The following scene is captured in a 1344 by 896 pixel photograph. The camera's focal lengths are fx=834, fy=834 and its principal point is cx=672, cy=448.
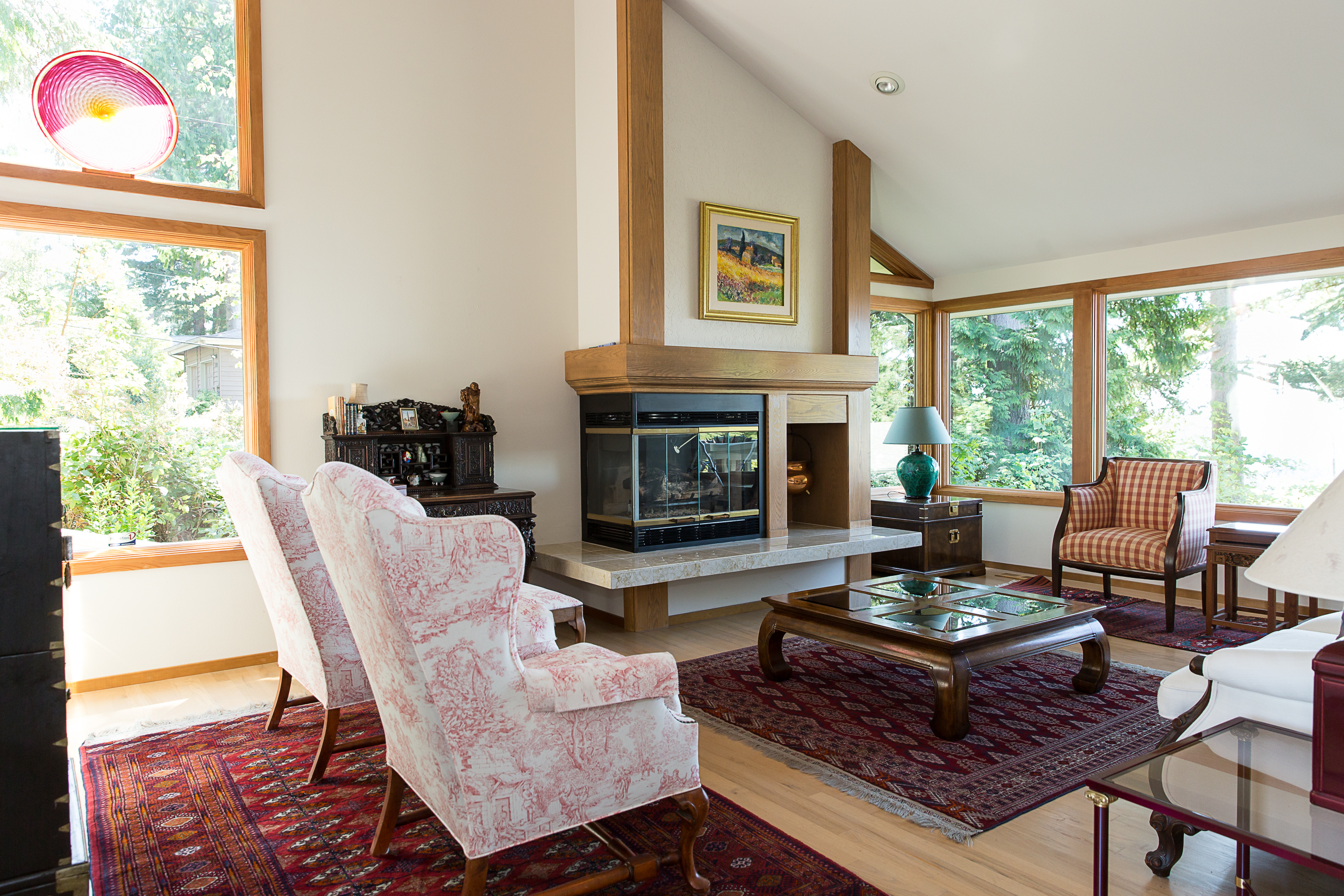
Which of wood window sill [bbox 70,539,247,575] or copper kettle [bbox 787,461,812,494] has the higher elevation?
copper kettle [bbox 787,461,812,494]

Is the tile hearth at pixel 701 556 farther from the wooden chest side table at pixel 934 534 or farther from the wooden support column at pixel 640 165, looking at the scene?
the wooden support column at pixel 640 165

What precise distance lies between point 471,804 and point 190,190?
3.59 meters

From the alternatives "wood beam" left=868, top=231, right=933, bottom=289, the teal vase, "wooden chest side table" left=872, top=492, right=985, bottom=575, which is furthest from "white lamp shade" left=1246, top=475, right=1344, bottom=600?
"wood beam" left=868, top=231, right=933, bottom=289

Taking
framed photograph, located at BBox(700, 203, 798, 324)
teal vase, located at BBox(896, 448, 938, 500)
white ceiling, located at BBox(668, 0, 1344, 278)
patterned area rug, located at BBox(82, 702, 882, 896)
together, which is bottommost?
patterned area rug, located at BBox(82, 702, 882, 896)

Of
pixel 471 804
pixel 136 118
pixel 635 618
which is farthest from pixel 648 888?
pixel 136 118

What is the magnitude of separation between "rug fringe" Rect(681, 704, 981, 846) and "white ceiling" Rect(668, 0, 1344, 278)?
12.5ft

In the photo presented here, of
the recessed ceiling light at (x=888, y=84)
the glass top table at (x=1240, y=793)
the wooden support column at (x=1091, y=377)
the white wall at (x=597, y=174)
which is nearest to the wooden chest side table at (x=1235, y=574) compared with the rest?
the wooden support column at (x=1091, y=377)

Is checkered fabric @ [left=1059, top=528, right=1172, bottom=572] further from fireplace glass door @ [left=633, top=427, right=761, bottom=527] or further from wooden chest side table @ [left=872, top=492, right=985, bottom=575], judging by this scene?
fireplace glass door @ [left=633, top=427, right=761, bottom=527]

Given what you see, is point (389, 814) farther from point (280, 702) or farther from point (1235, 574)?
point (1235, 574)

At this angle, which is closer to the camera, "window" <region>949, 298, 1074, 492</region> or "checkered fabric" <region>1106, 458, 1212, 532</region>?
"checkered fabric" <region>1106, 458, 1212, 532</region>

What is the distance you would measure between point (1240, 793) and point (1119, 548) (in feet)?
12.5

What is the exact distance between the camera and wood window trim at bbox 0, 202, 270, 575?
3.78 m

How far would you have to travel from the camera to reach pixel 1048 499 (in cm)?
639

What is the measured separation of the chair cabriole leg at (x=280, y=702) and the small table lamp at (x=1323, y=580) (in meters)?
3.13
